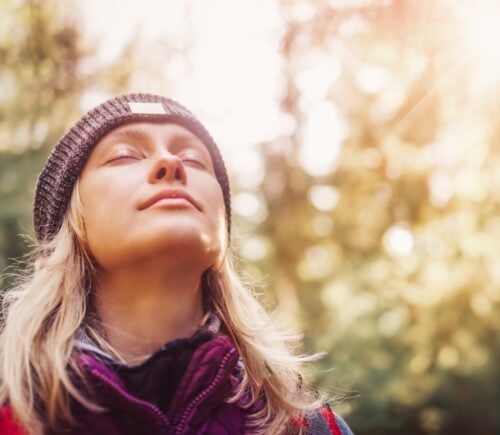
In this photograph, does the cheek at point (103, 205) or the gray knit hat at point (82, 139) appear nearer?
the cheek at point (103, 205)

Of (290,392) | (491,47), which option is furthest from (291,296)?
(290,392)

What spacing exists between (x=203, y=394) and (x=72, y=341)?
38 centimetres

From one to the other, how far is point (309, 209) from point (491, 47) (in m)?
3.98

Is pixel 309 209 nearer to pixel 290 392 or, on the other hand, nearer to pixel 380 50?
pixel 380 50

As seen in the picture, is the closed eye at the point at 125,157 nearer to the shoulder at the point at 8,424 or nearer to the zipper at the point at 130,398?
the zipper at the point at 130,398

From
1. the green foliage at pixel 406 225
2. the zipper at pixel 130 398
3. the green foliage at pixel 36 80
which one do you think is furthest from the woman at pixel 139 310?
the green foliage at pixel 36 80

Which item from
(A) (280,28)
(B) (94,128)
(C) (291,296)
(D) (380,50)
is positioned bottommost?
(C) (291,296)

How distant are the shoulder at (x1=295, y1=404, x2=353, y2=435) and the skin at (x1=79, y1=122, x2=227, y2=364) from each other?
47 cm

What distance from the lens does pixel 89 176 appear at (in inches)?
81.7

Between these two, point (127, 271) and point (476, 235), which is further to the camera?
point (476, 235)

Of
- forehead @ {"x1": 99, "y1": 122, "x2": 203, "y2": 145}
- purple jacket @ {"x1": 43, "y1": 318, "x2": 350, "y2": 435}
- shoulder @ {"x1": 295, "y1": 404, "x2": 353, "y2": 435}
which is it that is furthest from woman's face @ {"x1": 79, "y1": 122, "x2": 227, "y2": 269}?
shoulder @ {"x1": 295, "y1": 404, "x2": 353, "y2": 435}

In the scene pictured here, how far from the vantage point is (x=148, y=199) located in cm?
190

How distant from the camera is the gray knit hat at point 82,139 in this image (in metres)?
2.12

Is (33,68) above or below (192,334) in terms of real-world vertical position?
above
